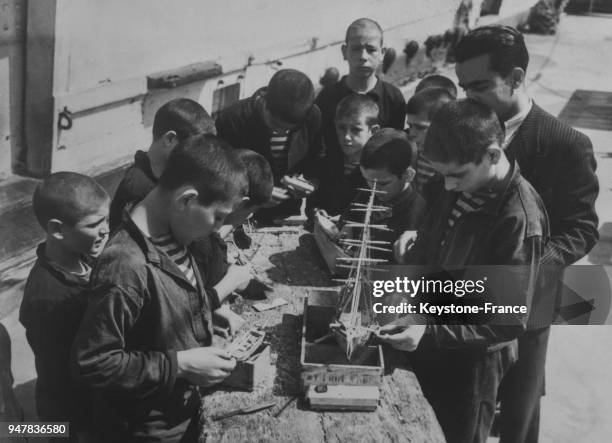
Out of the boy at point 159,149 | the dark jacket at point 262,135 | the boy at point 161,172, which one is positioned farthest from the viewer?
the dark jacket at point 262,135

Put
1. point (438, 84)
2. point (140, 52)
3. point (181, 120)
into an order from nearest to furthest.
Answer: point (181, 120), point (438, 84), point (140, 52)

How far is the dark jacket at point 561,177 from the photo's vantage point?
106 inches

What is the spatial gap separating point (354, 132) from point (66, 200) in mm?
1643

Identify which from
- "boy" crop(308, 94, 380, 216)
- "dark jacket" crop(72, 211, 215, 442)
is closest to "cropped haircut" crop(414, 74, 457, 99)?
"boy" crop(308, 94, 380, 216)

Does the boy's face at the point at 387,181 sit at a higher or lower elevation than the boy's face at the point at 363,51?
lower

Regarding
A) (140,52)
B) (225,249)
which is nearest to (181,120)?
(225,249)

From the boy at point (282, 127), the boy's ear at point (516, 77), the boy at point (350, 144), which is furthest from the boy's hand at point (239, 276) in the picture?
the boy's ear at point (516, 77)

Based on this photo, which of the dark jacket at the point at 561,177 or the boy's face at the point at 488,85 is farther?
the boy's face at the point at 488,85

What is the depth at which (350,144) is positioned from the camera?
364cm

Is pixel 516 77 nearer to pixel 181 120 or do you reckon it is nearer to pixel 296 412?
pixel 181 120

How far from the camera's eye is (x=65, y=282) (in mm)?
2512

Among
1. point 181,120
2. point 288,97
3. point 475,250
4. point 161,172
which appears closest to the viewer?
point 475,250

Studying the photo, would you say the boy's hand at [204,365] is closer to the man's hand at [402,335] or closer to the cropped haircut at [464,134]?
→ the man's hand at [402,335]

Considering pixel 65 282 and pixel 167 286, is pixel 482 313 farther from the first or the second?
pixel 65 282
